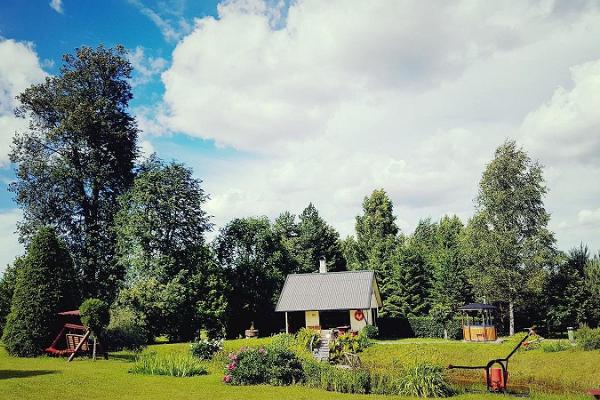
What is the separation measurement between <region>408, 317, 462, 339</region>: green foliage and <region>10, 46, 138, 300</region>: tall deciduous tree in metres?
25.1

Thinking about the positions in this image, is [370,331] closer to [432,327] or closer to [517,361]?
[432,327]

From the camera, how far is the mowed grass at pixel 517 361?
67.8ft

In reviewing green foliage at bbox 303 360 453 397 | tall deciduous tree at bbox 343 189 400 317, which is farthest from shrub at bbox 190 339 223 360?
tall deciduous tree at bbox 343 189 400 317

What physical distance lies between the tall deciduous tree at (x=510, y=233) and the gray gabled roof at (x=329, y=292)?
891 centimetres

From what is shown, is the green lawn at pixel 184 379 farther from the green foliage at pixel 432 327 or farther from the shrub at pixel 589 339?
the green foliage at pixel 432 327

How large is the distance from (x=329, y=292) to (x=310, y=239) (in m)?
16.5

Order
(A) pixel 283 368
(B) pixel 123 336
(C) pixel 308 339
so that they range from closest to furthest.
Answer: (A) pixel 283 368, (C) pixel 308 339, (B) pixel 123 336

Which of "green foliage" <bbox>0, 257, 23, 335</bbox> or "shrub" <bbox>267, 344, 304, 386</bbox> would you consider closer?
"shrub" <bbox>267, 344, 304, 386</bbox>

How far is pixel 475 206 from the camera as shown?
39906mm

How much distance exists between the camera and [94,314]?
23109 mm

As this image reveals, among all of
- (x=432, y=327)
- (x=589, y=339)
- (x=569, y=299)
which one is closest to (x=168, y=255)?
(x=432, y=327)

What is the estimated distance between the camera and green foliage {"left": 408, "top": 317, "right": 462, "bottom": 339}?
3822 centimetres

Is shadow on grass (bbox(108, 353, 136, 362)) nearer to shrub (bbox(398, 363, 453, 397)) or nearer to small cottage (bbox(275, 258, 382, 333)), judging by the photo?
shrub (bbox(398, 363, 453, 397))

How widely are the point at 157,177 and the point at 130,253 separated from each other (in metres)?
6.34
